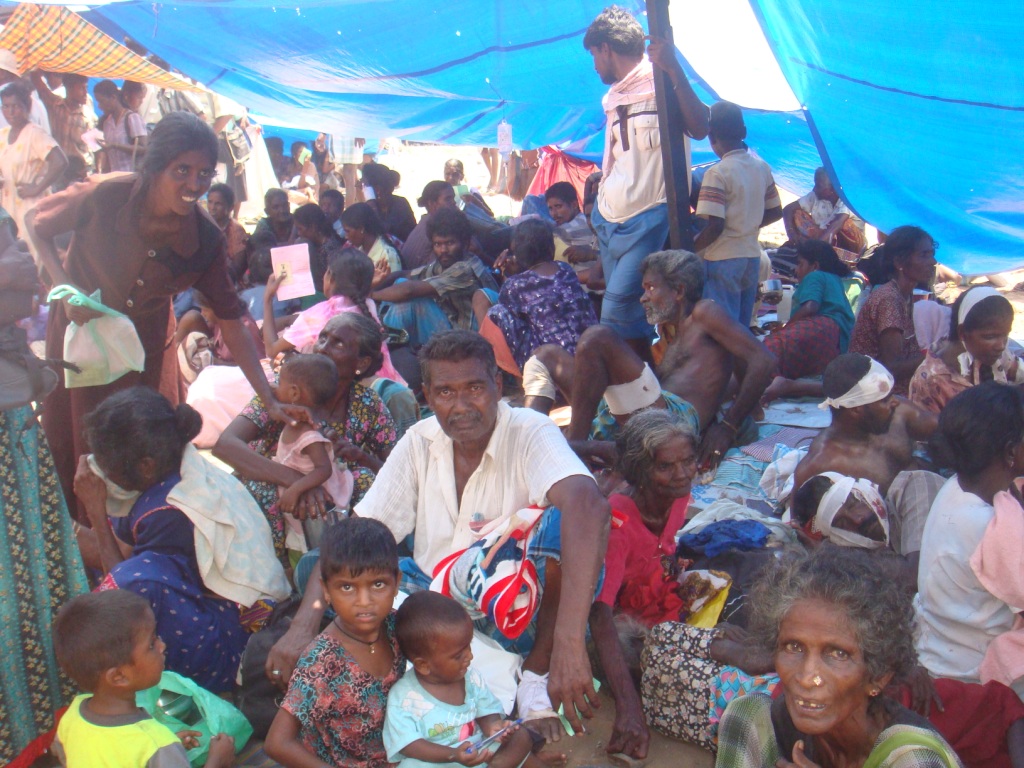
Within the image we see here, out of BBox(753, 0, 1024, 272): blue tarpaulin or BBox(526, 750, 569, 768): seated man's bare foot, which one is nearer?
BBox(526, 750, 569, 768): seated man's bare foot

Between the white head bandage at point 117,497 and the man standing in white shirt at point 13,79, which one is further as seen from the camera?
the man standing in white shirt at point 13,79

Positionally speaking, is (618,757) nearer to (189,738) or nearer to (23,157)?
(189,738)

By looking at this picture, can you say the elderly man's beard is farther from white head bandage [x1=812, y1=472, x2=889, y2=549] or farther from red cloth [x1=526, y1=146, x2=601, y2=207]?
red cloth [x1=526, y1=146, x2=601, y2=207]

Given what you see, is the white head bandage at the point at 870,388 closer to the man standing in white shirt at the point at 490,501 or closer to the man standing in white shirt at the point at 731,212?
the man standing in white shirt at the point at 490,501

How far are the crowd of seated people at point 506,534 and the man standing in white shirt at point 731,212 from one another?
2.19 ft

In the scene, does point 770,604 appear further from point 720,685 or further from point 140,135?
point 140,135

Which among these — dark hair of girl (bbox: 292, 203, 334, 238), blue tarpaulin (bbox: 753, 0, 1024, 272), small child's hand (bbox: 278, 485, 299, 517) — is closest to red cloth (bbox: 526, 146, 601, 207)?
dark hair of girl (bbox: 292, 203, 334, 238)

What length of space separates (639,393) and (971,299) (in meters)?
1.57

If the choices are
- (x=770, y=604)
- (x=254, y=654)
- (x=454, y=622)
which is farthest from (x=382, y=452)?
(x=770, y=604)

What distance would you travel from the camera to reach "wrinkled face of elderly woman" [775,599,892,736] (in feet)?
5.67

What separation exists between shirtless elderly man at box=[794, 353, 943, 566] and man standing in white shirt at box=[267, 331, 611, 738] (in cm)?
141

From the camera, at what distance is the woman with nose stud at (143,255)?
334cm

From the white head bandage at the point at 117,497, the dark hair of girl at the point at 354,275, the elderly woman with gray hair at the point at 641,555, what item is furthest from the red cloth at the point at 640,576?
the dark hair of girl at the point at 354,275

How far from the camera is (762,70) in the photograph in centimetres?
586
